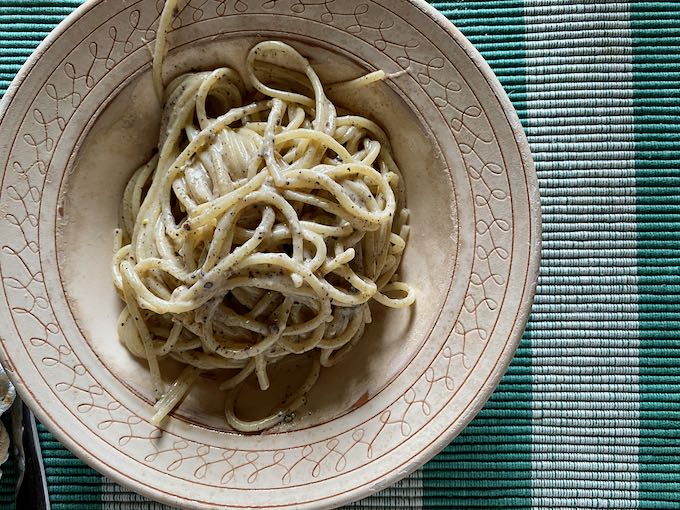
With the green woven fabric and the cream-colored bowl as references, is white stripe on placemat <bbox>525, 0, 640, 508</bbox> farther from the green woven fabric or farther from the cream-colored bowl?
the cream-colored bowl

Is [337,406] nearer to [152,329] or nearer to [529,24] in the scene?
[152,329]

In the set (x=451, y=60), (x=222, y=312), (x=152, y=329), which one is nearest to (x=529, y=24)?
(x=451, y=60)

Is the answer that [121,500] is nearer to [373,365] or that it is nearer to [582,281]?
[373,365]

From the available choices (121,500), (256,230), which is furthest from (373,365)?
(121,500)

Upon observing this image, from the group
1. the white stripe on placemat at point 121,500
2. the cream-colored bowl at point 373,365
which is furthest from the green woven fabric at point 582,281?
the cream-colored bowl at point 373,365

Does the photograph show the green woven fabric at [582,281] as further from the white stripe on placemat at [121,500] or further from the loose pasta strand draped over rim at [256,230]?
the loose pasta strand draped over rim at [256,230]
